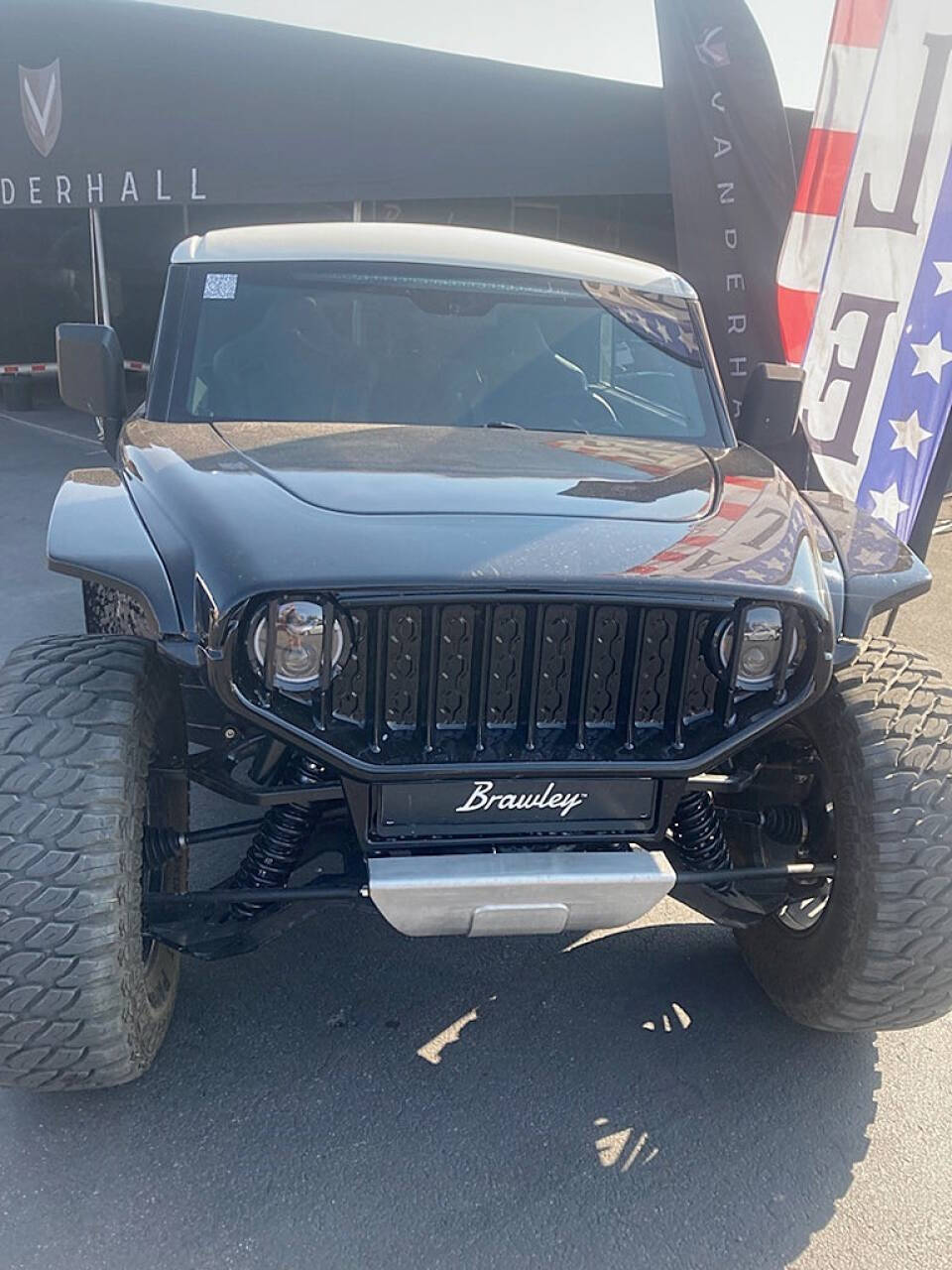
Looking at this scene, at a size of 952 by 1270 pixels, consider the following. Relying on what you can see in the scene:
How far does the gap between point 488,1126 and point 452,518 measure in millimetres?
1440

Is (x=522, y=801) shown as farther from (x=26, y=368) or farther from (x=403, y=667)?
(x=26, y=368)

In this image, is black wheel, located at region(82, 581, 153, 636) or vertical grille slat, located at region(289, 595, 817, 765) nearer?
vertical grille slat, located at region(289, 595, 817, 765)

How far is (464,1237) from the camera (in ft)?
7.57

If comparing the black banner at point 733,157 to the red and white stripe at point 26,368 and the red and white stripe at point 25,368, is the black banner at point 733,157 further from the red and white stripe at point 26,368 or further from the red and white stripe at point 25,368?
the red and white stripe at point 26,368

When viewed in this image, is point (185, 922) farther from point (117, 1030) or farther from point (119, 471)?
point (119, 471)

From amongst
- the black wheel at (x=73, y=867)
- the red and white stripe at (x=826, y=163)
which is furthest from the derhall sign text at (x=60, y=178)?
the black wheel at (x=73, y=867)

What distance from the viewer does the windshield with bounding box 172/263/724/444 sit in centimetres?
334

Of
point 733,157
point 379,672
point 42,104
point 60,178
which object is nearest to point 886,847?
point 379,672

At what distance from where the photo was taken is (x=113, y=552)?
2.45 metres

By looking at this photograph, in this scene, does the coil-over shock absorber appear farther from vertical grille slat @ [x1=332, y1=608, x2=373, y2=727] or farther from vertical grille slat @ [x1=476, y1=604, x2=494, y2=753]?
vertical grille slat @ [x1=476, y1=604, x2=494, y2=753]

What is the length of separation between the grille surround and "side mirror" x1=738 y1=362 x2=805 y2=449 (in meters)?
1.66

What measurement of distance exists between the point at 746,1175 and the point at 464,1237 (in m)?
0.67

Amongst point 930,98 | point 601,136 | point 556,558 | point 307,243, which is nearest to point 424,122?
point 601,136

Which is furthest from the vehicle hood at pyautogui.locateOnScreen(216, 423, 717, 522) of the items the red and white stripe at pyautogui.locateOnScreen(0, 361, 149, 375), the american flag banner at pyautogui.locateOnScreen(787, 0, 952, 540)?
the red and white stripe at pyautogui.locateOnScreen(0, 361, 149, 375)
